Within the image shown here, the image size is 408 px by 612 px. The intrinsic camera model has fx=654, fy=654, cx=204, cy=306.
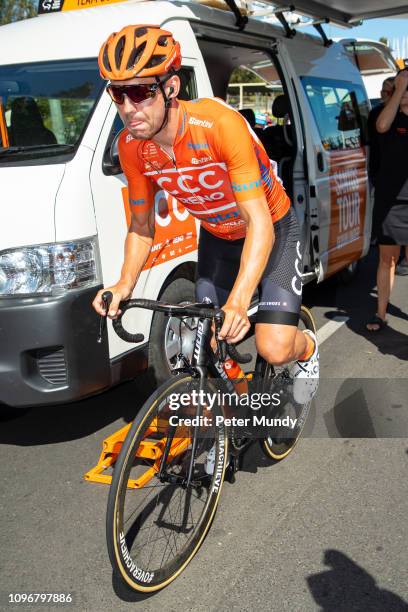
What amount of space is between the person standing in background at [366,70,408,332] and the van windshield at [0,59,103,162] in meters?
2.71

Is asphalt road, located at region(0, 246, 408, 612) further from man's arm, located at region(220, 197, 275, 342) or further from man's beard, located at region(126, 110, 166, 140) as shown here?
man's beard, located at region(126, 110, 166, 140)

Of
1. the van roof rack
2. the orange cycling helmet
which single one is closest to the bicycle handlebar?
the orange cycling helmet

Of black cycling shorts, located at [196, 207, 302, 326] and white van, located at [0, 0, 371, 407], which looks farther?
white van, located at [0, 0, 371, 407]

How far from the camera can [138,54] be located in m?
2.50

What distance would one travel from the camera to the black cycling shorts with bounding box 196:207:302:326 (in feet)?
10.1

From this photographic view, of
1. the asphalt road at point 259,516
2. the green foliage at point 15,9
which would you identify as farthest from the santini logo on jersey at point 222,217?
the green foliage at point 15,9

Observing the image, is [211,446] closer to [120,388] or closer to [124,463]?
[124,463]

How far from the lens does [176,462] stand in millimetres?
2828

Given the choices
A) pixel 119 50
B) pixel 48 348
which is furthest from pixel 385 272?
pixel 119 50

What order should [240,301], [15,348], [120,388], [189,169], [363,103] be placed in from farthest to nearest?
[363,103] < [120,388] < [15,348] < [189,169] < [240,301]

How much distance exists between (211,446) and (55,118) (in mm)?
2342

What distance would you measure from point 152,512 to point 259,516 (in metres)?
0.63

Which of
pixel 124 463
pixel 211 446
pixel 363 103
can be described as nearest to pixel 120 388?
pixel 211 446

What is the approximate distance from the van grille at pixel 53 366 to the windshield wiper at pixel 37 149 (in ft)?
3.72
